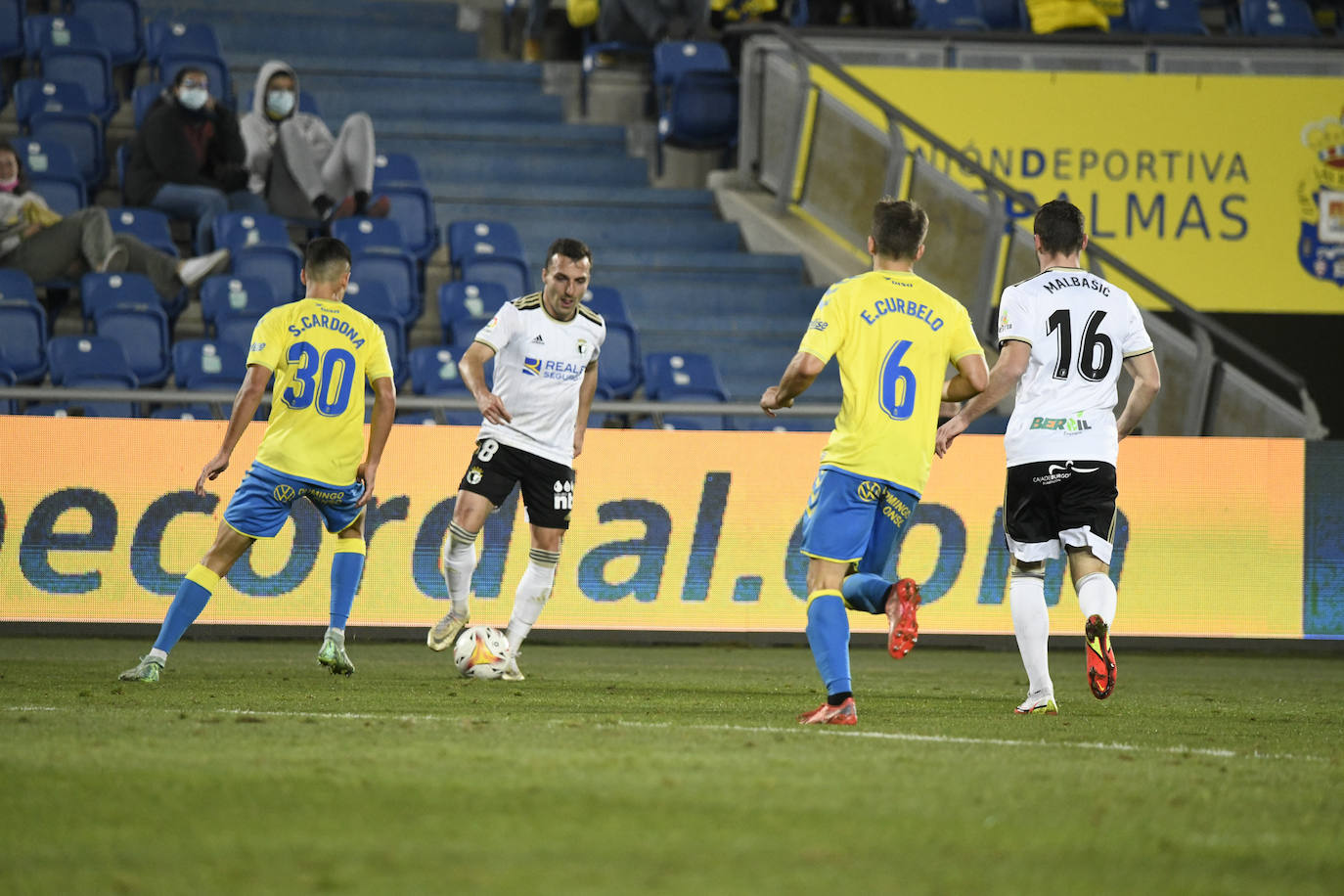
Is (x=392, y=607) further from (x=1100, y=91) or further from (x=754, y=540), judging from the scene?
(x=1100, y=91)

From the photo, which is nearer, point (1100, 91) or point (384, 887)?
point (384, 887)

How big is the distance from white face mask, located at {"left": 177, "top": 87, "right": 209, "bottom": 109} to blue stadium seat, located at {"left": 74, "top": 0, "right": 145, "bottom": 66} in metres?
2.96

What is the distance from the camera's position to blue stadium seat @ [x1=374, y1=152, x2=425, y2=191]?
15.4 meters

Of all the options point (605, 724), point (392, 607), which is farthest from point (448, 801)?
point (392, 607)

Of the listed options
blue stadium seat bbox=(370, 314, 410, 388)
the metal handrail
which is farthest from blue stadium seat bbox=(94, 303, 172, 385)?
the metal handrail

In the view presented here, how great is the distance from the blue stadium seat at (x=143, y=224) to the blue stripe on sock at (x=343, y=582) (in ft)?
21.3

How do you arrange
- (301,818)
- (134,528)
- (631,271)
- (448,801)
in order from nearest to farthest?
(301,818) → (448,801) → (134,528) → (631,271)

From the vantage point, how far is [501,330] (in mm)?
7879

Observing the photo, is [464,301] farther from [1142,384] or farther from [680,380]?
[1142,384]

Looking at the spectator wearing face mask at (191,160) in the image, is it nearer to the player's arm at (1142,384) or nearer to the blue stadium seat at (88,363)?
the blue stadium seat at (88,363)

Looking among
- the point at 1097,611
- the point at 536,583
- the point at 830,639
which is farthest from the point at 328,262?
the point at 1097,611

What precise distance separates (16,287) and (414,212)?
357 cm

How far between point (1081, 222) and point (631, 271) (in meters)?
8.96

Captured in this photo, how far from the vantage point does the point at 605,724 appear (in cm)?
590
